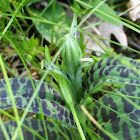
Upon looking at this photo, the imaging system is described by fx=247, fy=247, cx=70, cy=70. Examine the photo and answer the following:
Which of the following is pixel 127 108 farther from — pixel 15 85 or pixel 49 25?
pixel 49 25

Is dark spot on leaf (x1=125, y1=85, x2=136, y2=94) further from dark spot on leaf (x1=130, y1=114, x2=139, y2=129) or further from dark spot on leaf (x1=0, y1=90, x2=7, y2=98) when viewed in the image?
dark spot on leaf (x1=0, y1=90, x2=7, y2=98)

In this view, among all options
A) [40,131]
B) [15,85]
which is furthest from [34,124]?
[15,85]

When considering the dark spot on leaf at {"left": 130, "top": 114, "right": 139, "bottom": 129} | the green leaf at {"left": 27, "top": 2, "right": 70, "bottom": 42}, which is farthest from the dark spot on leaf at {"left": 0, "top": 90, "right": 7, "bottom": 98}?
the green leaf at {"left": 27, "top": 2, "right": 70, "bottom": 42}

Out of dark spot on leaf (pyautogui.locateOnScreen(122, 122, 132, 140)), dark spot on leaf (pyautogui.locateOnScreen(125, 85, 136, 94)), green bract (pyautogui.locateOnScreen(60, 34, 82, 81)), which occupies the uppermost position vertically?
green bract (pyautogui.locateOnScreen(60, 34, 82, 81))

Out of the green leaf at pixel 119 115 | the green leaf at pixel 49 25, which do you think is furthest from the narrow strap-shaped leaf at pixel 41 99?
the green leaf at pixel 49 25

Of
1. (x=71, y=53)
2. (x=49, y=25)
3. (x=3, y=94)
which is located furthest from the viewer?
(x=49, y=25)

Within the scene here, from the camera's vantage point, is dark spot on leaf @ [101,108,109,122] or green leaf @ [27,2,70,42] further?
green leaf @ [27,2,70,42]

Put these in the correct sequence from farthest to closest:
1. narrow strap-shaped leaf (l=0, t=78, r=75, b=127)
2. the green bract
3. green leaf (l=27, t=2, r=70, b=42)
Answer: green leaf (l=27, t=2, r=70, b=42), narrow strap-shaped leaf (l=0, t=78, r=75, b=127), the green bract

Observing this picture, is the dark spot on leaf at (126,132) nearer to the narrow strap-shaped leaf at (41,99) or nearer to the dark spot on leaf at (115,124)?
the dark spot on leaf at (115,124)

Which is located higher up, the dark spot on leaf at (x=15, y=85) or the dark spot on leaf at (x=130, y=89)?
the dark spot on leaf at (x=15, y=85)

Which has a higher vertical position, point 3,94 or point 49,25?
point 49,25
